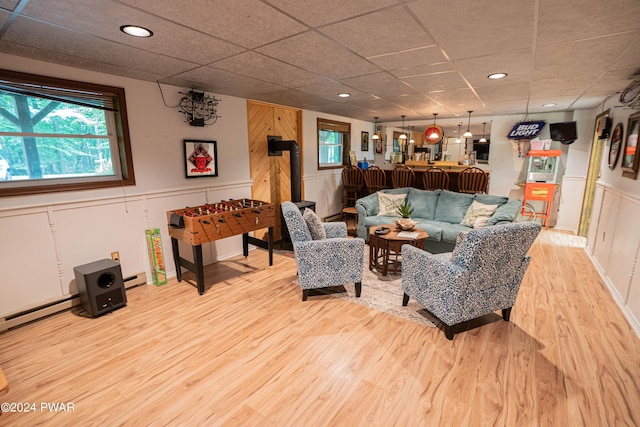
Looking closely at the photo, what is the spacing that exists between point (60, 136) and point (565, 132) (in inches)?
298

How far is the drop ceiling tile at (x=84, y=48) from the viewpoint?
6.27 feet

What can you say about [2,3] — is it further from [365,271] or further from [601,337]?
[601,337]

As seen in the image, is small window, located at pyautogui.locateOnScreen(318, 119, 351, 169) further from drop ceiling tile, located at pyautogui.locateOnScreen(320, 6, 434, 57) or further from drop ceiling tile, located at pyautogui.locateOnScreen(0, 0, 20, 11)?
drop ceiling tile, located at pyautogui.locateOnScreen(0, 0, 20, 11)

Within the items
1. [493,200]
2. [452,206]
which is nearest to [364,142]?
[452,206]

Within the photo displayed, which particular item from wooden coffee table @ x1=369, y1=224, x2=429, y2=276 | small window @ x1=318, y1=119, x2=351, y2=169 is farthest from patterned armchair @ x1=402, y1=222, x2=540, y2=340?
small window @ x1=318, y1=119, x2=351, y2=169

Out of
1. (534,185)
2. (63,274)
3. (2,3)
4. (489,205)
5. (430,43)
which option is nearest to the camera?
(2,3)

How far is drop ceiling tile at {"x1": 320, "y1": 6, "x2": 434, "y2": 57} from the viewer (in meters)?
1.76

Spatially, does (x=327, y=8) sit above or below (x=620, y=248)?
above

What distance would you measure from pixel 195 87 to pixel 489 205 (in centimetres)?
424

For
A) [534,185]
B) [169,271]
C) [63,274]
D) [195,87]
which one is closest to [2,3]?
[195,87]

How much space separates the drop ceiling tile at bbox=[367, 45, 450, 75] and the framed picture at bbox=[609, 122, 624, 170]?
2.72 meters

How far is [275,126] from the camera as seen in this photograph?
500 cm

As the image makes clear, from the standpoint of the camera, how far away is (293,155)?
182 inches

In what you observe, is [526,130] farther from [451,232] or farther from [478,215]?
[451,232]
